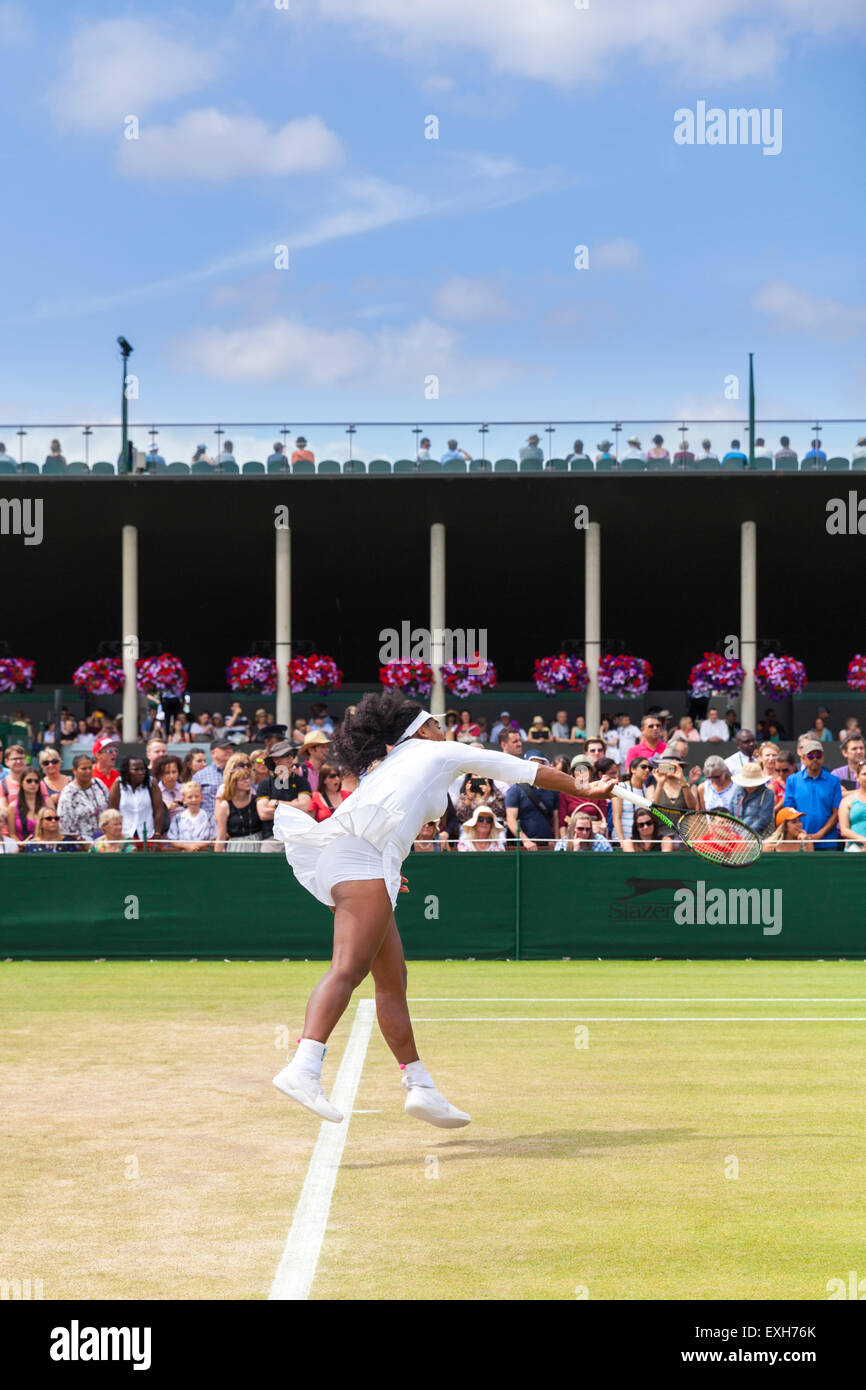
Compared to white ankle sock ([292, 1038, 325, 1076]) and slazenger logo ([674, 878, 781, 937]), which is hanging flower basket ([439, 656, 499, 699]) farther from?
white ankle sock ([292, 1038, 325, 1076])

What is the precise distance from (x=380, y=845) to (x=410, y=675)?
2182 centimetres

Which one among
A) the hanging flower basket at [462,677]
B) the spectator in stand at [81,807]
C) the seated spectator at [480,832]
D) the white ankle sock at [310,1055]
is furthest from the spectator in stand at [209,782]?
the hanging flower basket at [462,677]

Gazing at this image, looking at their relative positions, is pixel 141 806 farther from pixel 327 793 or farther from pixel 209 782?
pixel 327 793

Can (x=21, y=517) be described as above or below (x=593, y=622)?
above

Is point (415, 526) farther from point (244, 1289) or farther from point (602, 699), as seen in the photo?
point (244, 1289)

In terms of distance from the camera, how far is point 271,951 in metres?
15.1

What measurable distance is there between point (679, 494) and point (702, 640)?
8560 millimetres

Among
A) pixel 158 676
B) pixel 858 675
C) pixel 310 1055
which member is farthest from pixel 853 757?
pixel 158 676

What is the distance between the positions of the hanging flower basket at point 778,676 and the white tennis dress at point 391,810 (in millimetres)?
22915

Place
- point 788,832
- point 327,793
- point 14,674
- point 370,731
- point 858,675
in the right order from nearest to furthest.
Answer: point 370,731 < point 327,793 < point 788,832 < point 858,675 < point 14,674

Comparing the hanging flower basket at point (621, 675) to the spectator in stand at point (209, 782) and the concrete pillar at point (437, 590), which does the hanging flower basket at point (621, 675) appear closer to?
the concrete pillar at point (437, 590)

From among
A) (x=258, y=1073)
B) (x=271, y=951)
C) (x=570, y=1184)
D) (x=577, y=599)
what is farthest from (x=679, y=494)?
(x=570, y=1184)

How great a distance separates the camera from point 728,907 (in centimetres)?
1518
